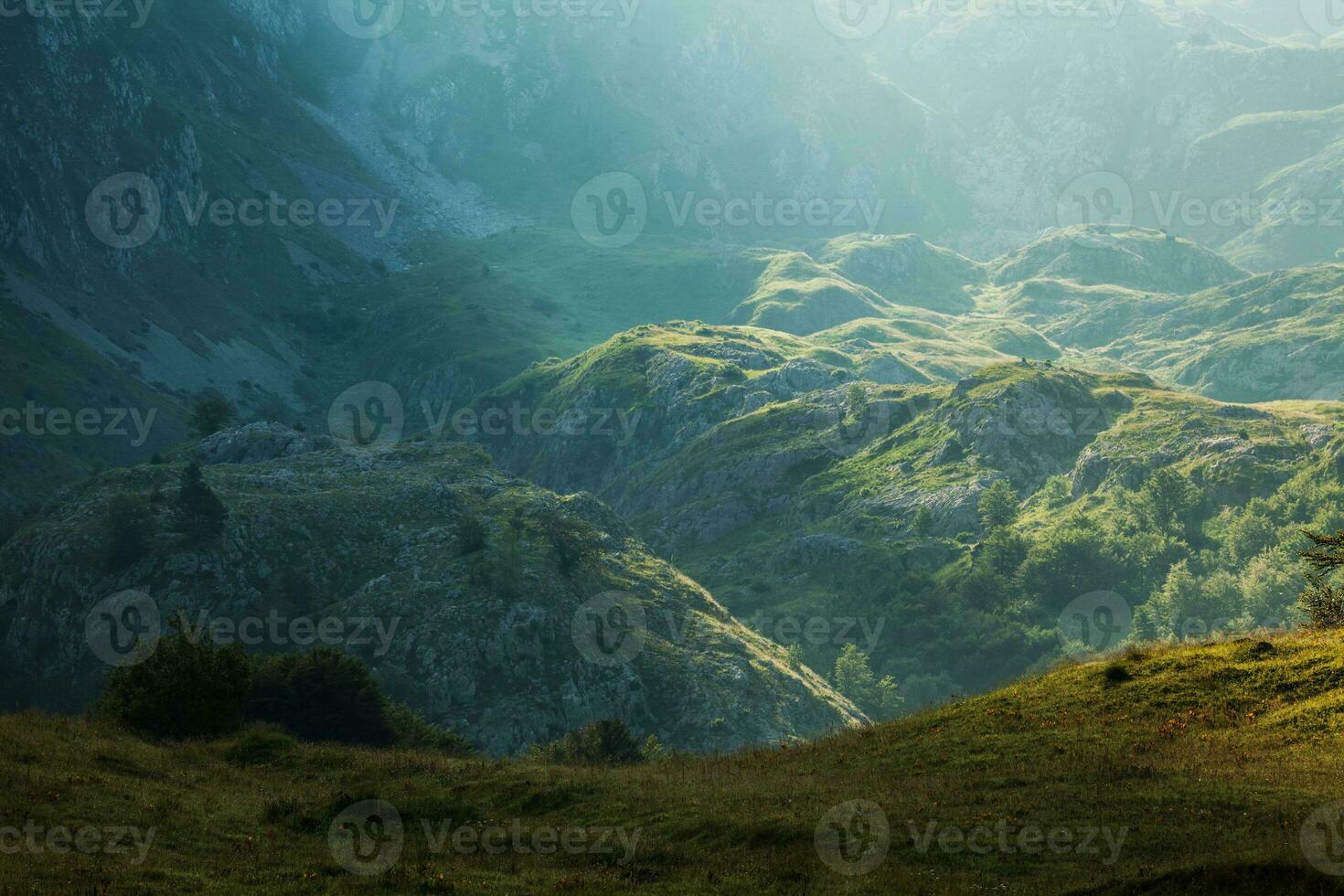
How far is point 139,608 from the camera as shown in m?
94.7

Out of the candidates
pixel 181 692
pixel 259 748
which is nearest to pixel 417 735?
pixel 181 692

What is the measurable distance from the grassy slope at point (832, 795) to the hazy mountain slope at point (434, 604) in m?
49.6

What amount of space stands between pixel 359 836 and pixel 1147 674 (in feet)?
98.7

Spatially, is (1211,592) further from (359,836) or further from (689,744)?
(359,836)

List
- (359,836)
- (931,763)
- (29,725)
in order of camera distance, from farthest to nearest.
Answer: (29,725) → (931,763) → (359,836)

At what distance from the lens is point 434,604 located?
3871 inches

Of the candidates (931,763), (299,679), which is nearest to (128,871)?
(931,763)
